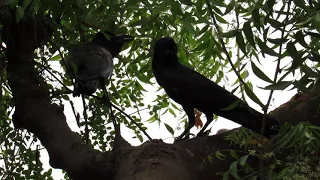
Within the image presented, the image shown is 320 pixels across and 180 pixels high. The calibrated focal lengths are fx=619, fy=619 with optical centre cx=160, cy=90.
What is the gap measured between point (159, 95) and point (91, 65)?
0.43 metres

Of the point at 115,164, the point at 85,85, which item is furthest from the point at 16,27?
the point at 115,164

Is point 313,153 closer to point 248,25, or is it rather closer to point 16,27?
point 248,25

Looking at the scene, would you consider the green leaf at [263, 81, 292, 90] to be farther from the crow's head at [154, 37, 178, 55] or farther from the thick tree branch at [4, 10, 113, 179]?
the crow's head at [154, 37, 178, 55]

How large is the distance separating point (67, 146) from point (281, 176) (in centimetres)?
78

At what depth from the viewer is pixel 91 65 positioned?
2336mm

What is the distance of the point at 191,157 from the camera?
5.69 ft

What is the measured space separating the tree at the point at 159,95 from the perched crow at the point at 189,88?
6 cm

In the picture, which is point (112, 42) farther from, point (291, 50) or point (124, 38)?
point (291, 50)

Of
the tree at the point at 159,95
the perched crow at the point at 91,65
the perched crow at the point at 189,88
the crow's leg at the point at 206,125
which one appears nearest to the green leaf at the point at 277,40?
the tree at the point at 159,95

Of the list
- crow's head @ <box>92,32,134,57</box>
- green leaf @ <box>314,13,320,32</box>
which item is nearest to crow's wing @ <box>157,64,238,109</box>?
crow's head @ <box>92,32,134,57</box>

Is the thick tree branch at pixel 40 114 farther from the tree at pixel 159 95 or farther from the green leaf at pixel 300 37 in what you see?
the green leaf at pixel 300 37

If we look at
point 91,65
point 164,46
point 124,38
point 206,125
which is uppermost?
point 124,38

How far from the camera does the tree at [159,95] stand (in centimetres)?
135

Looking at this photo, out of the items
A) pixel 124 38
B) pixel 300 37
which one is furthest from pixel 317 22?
pixel 124 38
